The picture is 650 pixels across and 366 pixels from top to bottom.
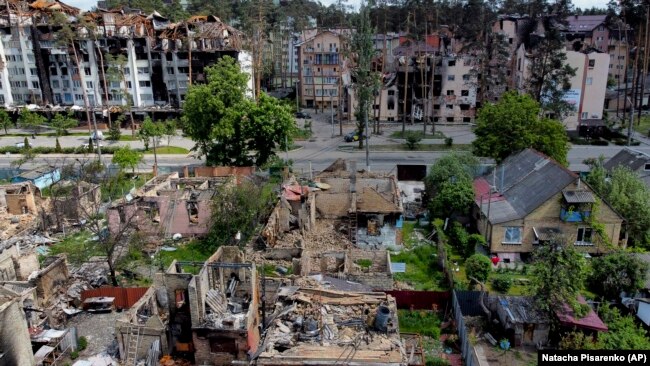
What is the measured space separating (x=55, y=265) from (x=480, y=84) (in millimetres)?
54451

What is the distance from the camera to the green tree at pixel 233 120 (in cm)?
4525

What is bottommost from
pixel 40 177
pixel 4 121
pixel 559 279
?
pixel 40 177

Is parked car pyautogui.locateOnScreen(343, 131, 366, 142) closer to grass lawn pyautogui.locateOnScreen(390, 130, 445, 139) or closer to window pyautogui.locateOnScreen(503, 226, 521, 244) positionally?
grass lawn pyautogui.locateOnScreen(390, 130, 445, 139)

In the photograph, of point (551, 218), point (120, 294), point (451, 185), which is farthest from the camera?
point (451, 185)

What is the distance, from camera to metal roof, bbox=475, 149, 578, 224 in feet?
103

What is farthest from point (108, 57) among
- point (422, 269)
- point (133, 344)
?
point (133, 344)

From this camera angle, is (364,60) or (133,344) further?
(364,60)

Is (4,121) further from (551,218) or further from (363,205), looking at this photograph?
(551,218)

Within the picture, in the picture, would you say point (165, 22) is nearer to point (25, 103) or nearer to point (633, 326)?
point (25, 103)

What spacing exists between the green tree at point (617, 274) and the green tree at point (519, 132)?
15698 millimetres

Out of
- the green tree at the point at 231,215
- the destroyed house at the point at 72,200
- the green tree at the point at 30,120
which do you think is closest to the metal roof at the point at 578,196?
the green tree at the point at 231,215

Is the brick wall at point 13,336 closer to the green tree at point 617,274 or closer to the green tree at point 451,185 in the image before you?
the green tree at point 451,185

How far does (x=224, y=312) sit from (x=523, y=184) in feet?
Result: 73.7

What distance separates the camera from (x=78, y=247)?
3403 centimetres
